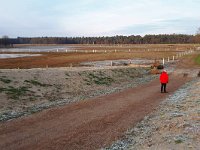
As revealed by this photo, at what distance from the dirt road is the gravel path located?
0.51 m

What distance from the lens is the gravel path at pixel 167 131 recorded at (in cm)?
1150

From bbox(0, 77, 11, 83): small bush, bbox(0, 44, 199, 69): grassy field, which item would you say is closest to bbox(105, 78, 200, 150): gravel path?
bbox(0, 77, 11, 83): small bush

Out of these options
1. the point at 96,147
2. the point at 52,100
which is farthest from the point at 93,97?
the point at 96,147

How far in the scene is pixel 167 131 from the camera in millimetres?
13203

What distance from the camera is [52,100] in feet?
72.9

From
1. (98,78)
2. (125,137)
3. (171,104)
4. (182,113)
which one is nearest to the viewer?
(125,137)

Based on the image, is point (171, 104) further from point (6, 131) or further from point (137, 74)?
point (137, 74)

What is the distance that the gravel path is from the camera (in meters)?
11.5

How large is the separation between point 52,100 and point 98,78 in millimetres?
10639

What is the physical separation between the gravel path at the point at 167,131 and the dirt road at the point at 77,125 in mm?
507

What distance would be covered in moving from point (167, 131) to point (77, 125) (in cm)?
358

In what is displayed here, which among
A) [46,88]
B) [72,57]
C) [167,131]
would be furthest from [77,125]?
[72,57]

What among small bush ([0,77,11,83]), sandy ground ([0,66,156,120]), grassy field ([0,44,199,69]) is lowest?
grassy field ([0,44,199,69])

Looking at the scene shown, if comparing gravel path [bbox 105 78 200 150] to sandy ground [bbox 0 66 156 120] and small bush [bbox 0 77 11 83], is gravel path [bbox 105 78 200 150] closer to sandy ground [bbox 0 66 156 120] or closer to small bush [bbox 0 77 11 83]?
sandy ground [bbox 0 66 156 120]
